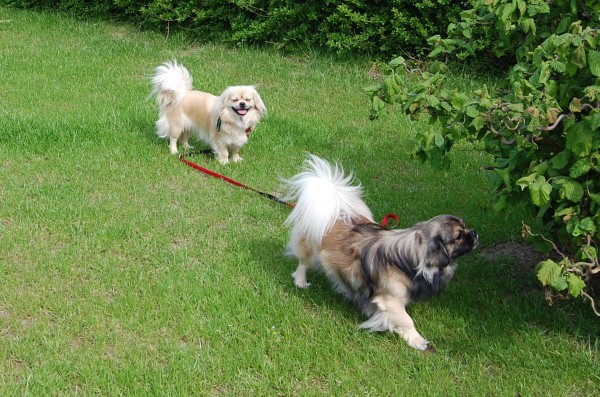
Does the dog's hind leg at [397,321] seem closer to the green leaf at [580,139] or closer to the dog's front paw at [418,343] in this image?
the dog's front paw at [418,343]

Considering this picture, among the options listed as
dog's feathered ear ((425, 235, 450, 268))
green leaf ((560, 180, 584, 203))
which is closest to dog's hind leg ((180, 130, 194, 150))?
dog's feathered ear ((425, 235, 450, 268))

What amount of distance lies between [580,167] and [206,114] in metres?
4.88

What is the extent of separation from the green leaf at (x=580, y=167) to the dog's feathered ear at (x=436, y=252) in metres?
0.95

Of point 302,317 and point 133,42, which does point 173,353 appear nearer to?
point 302,317

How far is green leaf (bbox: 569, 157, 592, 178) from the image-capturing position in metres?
3.63

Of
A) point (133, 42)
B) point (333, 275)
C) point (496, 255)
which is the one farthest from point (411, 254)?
point (133, 42)

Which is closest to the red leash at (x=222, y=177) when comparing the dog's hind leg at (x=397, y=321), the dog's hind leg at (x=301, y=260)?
the dog's hind leg at (x=301, y=260)

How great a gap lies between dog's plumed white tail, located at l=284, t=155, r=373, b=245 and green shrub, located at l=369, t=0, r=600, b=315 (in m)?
0.81

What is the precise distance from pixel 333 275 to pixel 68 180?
3200 millimetres

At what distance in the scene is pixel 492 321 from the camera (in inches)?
188

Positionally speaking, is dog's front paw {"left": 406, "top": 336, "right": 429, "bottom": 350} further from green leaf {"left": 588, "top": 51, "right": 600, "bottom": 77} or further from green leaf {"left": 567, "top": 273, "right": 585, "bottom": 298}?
green leaf {"left": 588, "top": 51, "right": 600, "bottom": 77}

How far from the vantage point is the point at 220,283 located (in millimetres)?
5215

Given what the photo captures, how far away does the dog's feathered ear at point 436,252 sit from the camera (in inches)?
174

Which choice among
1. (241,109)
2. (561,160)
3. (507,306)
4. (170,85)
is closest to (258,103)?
(241,109)
